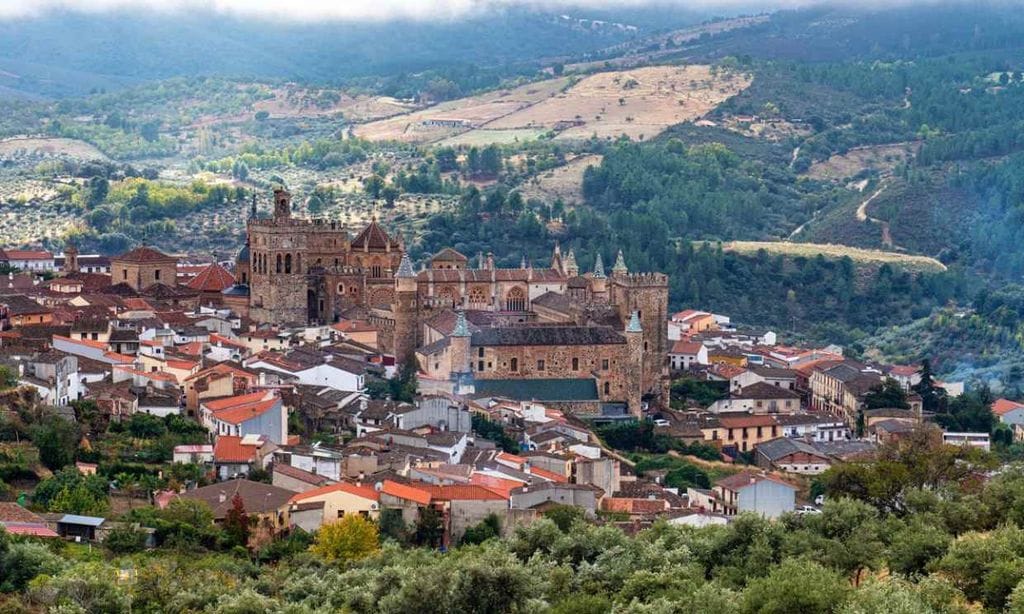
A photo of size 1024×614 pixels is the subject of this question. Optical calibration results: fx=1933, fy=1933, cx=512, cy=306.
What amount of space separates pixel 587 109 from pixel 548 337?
84672mm

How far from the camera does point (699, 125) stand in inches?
4852

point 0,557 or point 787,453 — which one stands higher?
point 0,557

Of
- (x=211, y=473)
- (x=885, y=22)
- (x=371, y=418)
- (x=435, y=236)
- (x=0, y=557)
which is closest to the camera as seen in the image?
(x=0, y=557)

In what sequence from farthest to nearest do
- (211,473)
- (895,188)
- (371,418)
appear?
1. (895,188)
2. (371,418)
3. (211,473)

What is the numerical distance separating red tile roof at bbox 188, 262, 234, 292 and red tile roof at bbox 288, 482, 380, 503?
79.9ft

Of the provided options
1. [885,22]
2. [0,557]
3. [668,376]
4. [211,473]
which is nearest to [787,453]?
[668,376]

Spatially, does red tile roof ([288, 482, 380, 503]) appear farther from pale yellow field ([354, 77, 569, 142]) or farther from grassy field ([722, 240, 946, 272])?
pale yellow field ([354, 77, 569, 142])

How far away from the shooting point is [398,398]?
47031mm

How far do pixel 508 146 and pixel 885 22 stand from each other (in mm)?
83213

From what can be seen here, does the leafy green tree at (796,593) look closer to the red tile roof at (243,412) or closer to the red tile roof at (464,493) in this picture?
the red tile roof at (464,493)

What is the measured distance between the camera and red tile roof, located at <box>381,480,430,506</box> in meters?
34.8

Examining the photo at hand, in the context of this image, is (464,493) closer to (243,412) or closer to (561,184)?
(243,412)

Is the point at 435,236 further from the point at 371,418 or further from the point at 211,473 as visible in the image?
the point at 211,473


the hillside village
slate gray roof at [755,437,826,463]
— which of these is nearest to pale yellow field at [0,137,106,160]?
the hillside village
